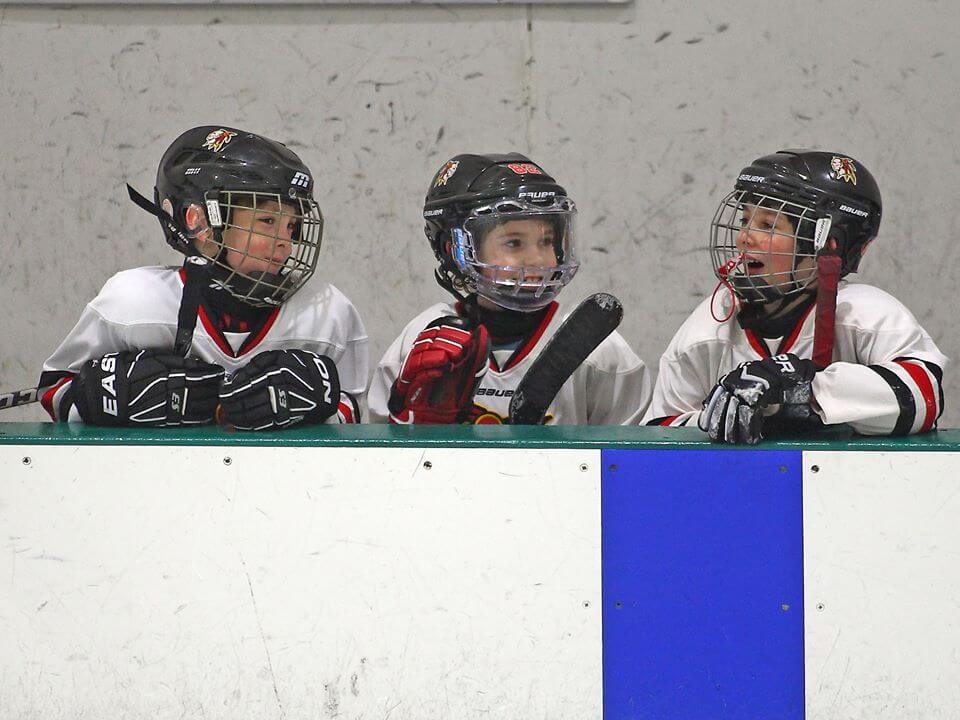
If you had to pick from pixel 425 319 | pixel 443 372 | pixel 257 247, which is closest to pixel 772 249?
pixel 443 372

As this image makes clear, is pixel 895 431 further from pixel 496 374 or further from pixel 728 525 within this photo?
pixel 496 374

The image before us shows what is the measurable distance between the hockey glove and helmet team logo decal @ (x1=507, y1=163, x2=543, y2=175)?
36 centimetres

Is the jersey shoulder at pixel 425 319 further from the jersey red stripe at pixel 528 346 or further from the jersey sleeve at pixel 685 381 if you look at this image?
the jersey sleeve at pixel 685 381

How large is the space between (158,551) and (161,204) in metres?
0.82

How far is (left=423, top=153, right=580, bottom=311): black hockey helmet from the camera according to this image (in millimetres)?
2297

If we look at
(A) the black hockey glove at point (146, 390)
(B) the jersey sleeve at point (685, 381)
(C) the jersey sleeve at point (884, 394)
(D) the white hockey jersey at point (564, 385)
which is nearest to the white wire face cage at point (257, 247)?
(A) the black hockey glove at point (146, 390)

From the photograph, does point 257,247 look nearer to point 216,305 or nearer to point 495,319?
point 216,305

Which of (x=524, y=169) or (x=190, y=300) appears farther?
(x=524, y=169)

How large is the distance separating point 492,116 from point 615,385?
4.03 feet

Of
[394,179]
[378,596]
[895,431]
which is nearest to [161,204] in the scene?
[378,596]

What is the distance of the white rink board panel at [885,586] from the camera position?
173 centimetres

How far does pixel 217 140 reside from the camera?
2279 mm

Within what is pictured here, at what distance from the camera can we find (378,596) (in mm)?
1790

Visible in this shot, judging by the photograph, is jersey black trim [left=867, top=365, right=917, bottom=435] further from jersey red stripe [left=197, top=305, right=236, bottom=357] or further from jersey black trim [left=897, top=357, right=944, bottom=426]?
jersey red stripe [left=197, top=305, right=236, bottom=357]
